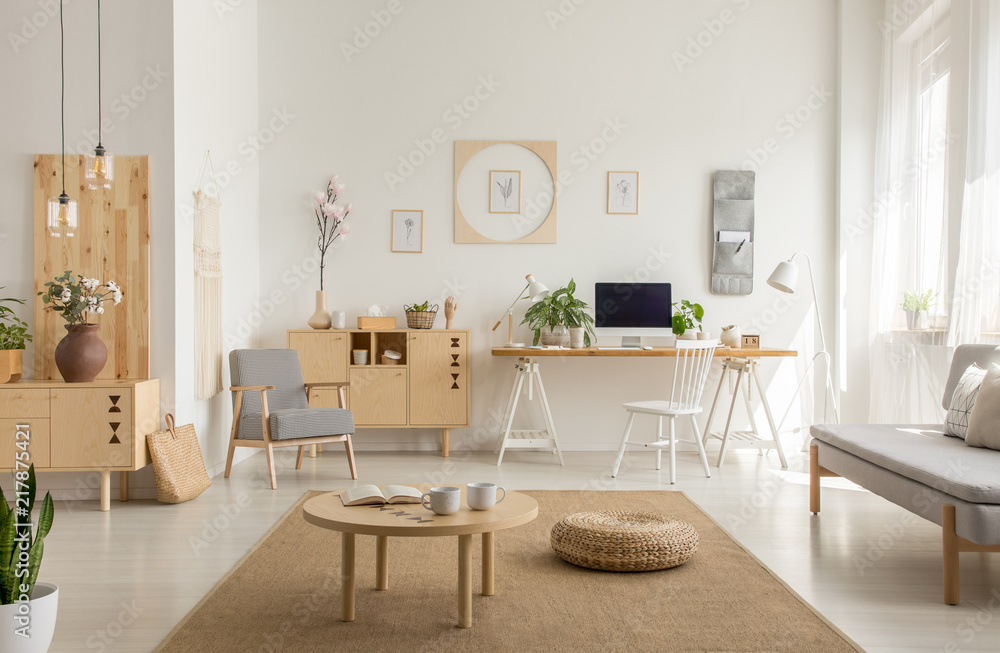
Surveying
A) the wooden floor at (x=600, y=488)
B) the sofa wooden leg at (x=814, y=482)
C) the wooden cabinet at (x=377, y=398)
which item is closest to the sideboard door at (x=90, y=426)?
the wooden floor at (x=600, y=488)

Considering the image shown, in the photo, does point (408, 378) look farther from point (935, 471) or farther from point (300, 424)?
point (935, 471)

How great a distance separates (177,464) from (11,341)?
1.04 meters

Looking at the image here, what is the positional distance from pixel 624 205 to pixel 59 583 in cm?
432

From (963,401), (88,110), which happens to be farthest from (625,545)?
(88,110)

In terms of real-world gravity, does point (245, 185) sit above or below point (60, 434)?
above

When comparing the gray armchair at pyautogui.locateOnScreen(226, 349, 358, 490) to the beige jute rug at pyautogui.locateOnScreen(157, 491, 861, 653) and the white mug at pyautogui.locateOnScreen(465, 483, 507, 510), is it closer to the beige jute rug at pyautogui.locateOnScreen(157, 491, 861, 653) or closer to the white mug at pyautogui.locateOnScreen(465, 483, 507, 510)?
the beige jute rug at pyautogui.locateOnScreen(157, 491, 861, 653)

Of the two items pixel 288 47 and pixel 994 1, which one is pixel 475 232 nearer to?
pixel 288 47

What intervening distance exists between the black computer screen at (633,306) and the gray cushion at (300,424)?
2.03 metres

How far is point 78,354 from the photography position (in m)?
3.91

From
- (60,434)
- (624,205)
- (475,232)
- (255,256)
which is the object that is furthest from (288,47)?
(60,434)

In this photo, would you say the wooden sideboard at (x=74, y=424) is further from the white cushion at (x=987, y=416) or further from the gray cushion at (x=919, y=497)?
the white cushion at (x=987, y=416)

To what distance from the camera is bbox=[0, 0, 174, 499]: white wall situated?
4168 millimetres

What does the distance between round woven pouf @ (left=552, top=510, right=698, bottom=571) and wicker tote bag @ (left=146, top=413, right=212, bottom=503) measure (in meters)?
2.16

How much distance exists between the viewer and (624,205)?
577 cm
